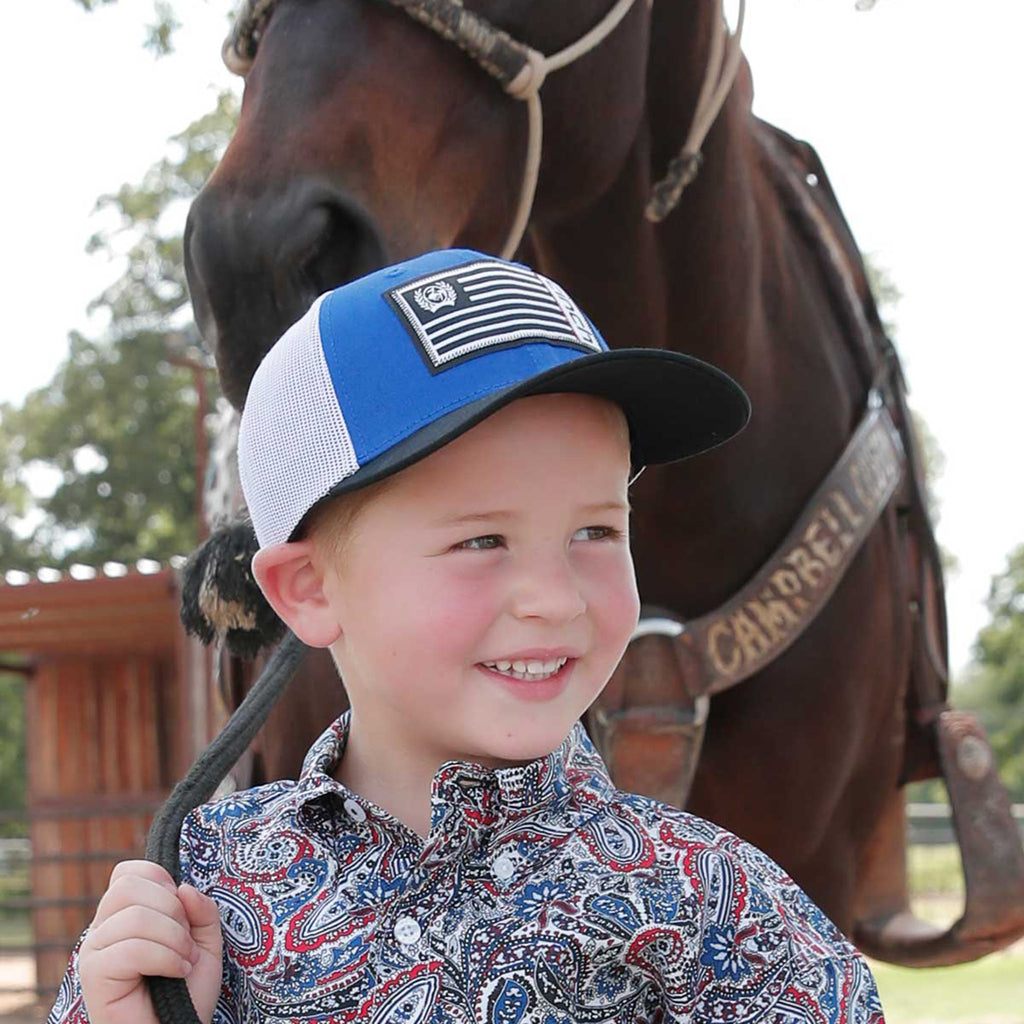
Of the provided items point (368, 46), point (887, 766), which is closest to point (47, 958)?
point (887, 766)

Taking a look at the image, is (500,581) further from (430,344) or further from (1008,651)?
(1008,651)

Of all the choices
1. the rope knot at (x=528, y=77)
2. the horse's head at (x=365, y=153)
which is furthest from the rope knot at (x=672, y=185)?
the rope knot at (x=528, y=77)

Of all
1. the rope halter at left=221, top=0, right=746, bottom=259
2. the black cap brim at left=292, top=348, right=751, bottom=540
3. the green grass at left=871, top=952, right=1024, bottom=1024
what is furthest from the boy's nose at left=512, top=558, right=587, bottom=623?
the green grass at left=871, top=952, right=1024, bottom=1024

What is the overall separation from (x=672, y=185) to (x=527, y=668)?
1.29 metres

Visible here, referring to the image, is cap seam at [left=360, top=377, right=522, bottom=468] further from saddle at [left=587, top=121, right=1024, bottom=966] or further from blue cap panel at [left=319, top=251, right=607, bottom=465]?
saddle at [left=587, top=121, right=1024, bottom=966]

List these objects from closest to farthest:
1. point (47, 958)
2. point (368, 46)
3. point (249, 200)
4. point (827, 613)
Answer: point (249, 200)
point (368, 46)
point (827, 613)
point (47, 958)

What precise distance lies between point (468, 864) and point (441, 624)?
0.20 metres

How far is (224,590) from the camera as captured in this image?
147 cm

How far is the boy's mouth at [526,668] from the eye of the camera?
112cm

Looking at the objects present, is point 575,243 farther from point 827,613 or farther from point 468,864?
point 468,864

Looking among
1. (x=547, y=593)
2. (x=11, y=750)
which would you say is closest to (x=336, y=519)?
(x=547, y=593)

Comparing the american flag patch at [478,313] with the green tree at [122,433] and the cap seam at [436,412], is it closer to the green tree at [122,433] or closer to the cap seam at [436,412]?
the cap seam at [436,412]

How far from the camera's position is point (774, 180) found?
270 cm

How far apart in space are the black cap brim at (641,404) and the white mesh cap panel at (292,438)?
0.07 ft
